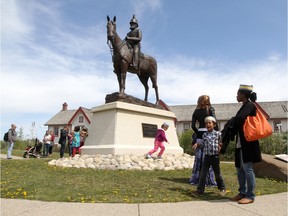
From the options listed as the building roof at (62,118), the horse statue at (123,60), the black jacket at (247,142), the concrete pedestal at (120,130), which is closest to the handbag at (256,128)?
the black jacket at (247,142)

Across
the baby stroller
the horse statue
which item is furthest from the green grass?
the baby stroller

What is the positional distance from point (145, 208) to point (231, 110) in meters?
44.7

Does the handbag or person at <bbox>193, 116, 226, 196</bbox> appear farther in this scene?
person at <bbox>193, 116, 226, 196</bbox>

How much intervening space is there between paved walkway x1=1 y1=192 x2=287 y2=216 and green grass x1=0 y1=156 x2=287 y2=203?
1.16 feet

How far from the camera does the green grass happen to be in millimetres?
5180

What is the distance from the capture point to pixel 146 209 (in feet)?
14.3

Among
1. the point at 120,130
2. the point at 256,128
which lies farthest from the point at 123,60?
the point at 256,128

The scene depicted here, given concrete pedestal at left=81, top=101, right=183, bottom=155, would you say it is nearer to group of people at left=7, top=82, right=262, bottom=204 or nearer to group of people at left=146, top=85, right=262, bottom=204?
group of people at left=7, top=82, right=262, bottom=204

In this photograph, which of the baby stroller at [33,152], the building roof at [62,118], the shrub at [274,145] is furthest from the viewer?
the building roof at [62,118]

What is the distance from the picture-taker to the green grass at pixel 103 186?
518cm

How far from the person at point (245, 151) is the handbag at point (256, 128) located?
9 cm

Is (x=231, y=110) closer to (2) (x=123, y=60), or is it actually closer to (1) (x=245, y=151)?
(2) (x=123, y=60)

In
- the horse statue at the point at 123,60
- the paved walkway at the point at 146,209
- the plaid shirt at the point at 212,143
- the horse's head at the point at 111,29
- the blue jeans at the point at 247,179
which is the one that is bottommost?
the paved walkway at the point at 146,209

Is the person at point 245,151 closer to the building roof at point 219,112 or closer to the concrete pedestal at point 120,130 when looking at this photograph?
the concrete pedestal at point 120,130
